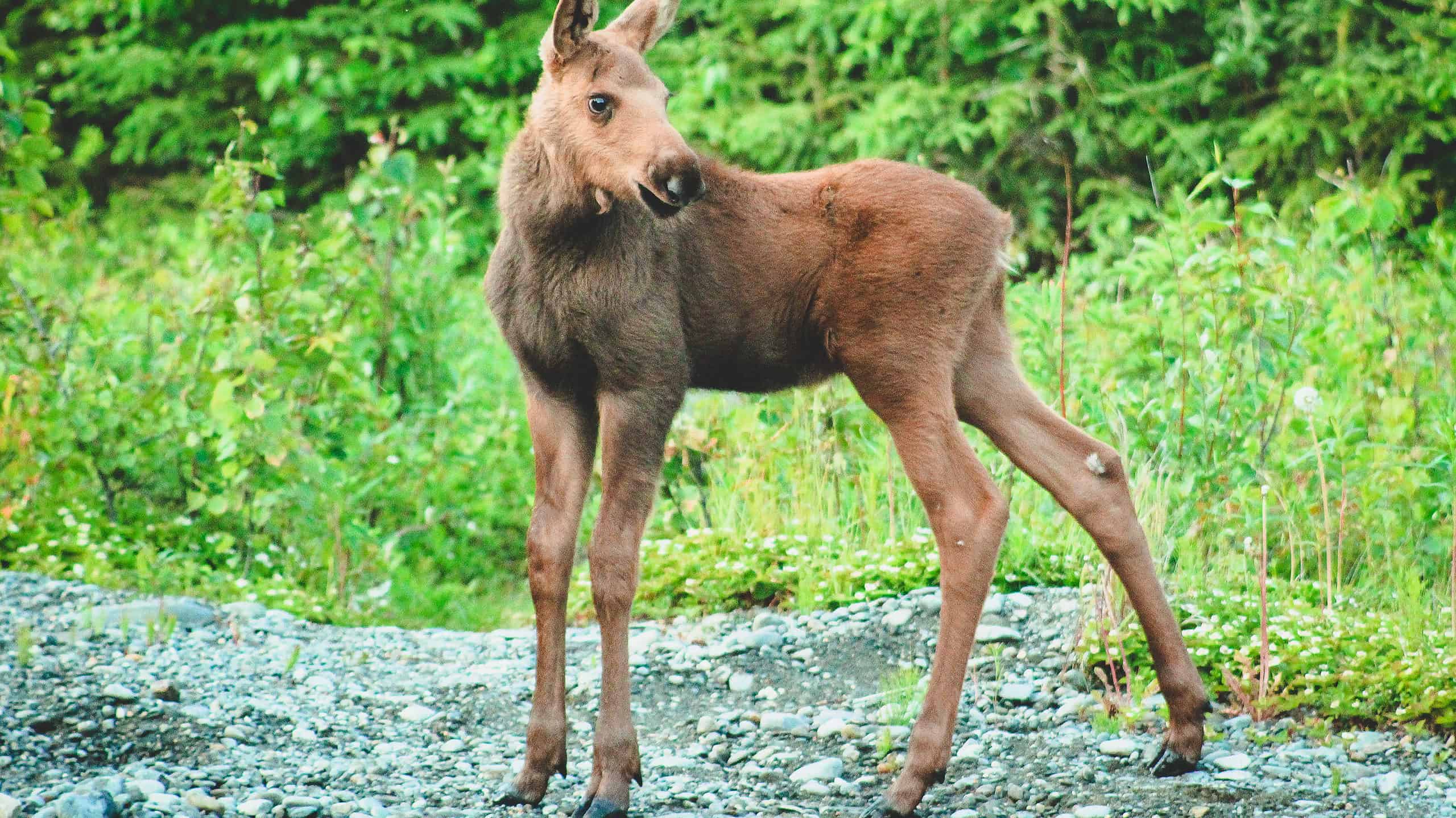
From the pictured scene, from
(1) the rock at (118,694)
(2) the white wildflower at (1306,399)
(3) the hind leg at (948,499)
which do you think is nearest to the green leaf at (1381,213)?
(2) the white wildflower at (1306,399)

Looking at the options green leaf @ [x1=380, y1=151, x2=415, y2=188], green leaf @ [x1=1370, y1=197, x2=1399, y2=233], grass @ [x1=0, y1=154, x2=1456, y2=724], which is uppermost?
green leaf @ [x1=380, y1=151, x2=415, y2=188]

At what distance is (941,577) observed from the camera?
184 inches

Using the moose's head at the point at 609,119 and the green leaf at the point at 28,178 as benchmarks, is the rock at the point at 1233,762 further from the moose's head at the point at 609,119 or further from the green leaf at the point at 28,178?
Answer: the green leaf at the point at 28,178

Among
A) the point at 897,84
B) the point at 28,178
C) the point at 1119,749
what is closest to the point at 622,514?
the point at 1119,749

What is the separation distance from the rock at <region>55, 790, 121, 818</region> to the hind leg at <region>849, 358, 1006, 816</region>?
2.23 metres

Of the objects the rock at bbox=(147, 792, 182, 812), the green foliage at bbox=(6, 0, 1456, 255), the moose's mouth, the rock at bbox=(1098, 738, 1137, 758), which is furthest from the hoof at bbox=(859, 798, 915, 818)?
the green foliage at bbox=(6, 0, 1456, 255)

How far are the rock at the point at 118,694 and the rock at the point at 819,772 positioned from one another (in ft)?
7.39

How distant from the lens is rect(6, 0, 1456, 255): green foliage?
34.3ft

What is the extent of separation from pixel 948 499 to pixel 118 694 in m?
2.86

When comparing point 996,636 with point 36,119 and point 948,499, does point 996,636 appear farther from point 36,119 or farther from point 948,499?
point 36,119

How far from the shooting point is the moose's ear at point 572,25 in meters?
4.38

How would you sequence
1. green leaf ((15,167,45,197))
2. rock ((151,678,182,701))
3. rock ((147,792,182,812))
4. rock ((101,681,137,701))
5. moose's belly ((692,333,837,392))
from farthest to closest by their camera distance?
green leaf ((15,167,45,197)), rock ((151,678,182,701)), rock ((101,681,137,701)), moose's belly ((692,333,837,392)), rock ((147,792,182,812))

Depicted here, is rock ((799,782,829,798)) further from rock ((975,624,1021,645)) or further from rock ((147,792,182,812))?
rock ((147,792,182,812))

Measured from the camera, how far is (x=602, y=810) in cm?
424
